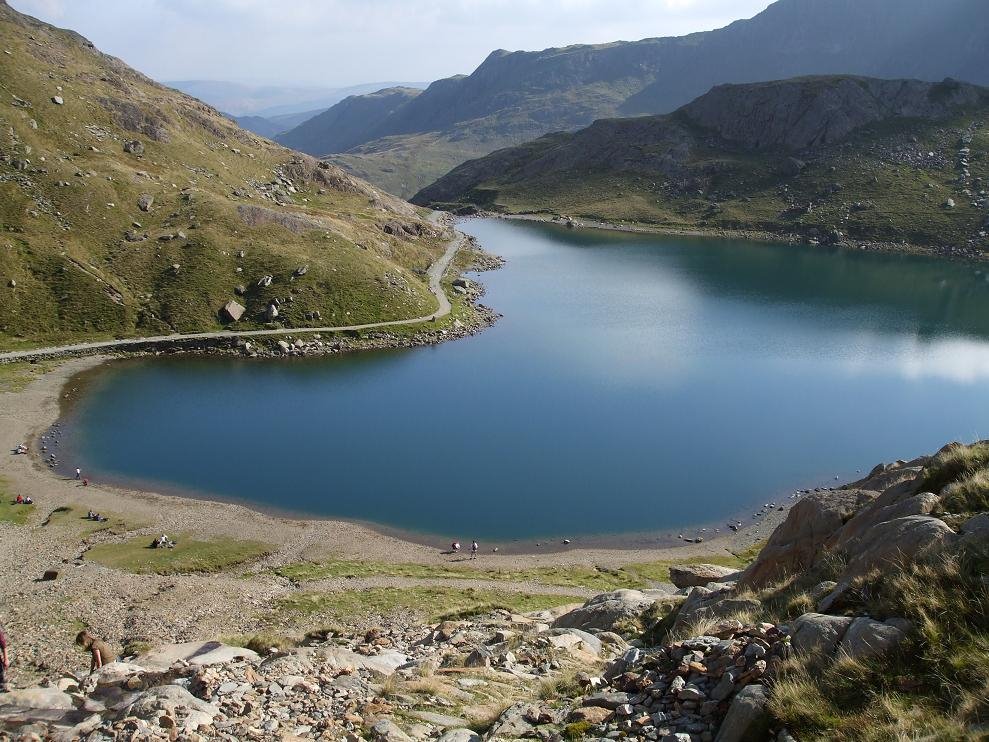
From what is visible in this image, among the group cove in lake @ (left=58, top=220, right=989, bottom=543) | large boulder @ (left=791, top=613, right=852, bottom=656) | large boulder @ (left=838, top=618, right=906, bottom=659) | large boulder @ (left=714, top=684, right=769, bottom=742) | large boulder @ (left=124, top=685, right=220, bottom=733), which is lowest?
cove in lake @ (left=58, top=220, right=989, bottom=543)

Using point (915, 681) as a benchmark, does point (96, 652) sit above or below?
below

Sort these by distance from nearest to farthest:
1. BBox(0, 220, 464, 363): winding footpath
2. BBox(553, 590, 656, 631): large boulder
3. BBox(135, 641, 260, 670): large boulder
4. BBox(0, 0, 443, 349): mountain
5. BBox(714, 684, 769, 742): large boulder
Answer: BBox(714, 684, 769, 742): large boulder < BBox(135, 641, 260, 670): large boulder < BBox(553, 590, 656, 631): large boulder < BBox(0, 220, 464, 363): winding footpath < BBox(0, 0, 443, 349): mountain

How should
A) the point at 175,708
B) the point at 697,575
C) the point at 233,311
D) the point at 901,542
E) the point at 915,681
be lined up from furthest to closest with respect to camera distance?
the point at 233,311, the point at 697,575, the point at 175,708, the point at 901,542, the point at 915,681

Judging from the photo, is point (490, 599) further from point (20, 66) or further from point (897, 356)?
point (20, 66)

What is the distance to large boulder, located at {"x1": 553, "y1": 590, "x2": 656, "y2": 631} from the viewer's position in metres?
27.8

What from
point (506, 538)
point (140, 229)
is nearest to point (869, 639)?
point (506, 538)

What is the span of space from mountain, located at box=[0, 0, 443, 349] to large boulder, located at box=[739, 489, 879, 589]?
86.3 metres

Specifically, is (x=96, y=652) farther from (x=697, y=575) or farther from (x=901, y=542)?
(x=697, y=575)

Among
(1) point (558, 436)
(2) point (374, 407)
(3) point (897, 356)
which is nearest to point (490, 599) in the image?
(1) point (558, 436)

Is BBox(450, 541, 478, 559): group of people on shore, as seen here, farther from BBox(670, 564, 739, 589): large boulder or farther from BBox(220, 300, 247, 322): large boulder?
BBox(220, 300, 247, 322): large boulder

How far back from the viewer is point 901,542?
1544 cm

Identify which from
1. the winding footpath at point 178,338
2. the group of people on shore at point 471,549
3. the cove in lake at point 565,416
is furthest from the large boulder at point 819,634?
the winding footpath at point 178,338

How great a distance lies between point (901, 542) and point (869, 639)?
465 centimetres

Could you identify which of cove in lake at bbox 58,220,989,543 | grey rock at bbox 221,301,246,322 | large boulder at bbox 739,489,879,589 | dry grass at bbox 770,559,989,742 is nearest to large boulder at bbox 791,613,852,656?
dry grass at bbox 770,559,989,742
